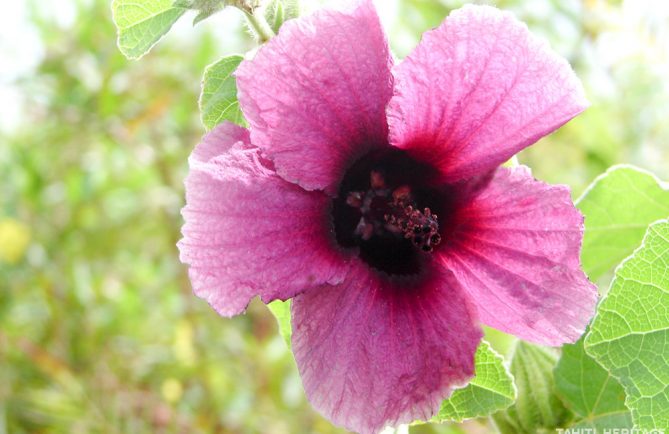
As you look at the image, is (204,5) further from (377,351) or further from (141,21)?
(377,351)

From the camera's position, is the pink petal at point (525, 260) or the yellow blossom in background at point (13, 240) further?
the yellow blossom in background at point (13, 240)

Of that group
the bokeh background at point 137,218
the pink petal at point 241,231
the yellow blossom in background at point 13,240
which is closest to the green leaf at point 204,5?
the pink petal at point 241,231

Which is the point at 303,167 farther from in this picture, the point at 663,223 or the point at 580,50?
the point at 580,50

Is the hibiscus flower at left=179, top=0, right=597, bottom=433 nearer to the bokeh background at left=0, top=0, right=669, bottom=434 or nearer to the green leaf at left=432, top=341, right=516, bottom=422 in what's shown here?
the green leaf at left=432, top=341, right=516, bottom=422

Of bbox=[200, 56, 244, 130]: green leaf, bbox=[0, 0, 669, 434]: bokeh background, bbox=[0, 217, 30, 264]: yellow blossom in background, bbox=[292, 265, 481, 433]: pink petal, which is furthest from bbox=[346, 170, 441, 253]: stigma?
bbox=[0, 217, 30, 264]: yellow blossom in background

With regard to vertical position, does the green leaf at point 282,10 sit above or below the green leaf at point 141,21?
above

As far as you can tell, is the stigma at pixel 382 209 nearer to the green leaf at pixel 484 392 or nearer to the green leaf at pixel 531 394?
the green leaf at pixel 484 392

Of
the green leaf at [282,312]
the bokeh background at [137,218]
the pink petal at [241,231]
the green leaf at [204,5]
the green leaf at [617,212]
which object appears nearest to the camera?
the pink petal at [241,231]

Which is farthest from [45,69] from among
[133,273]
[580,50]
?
[580,50]
